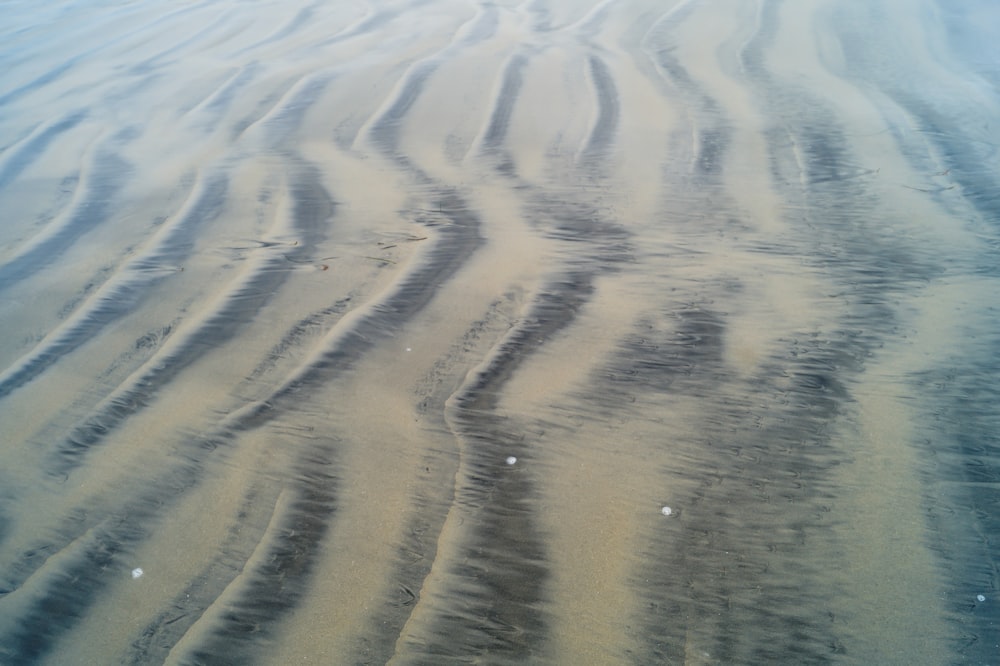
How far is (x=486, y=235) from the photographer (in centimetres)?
189

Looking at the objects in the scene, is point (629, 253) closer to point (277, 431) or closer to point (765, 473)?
point (765, 473)

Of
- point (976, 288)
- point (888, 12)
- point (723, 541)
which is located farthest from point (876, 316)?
point (888, 12)

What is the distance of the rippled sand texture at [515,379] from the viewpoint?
100 cm

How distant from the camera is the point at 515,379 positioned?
4.58 feet

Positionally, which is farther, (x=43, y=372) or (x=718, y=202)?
(x=718, y=202)

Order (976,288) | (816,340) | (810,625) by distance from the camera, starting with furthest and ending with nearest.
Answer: (976,288) → (816,340) → (810,625)

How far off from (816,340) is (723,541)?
57 centimetres

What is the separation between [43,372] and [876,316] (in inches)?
72.5

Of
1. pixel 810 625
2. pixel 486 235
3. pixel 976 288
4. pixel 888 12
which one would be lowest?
pixel 810 625

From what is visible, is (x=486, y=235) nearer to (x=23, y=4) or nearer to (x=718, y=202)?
(x=718, y=202)

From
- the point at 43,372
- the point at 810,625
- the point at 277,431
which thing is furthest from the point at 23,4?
the point at 810,625

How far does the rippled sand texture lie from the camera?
100cm

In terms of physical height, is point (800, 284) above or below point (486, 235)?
below

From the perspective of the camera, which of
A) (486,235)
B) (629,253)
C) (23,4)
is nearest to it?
→ (629,253)
